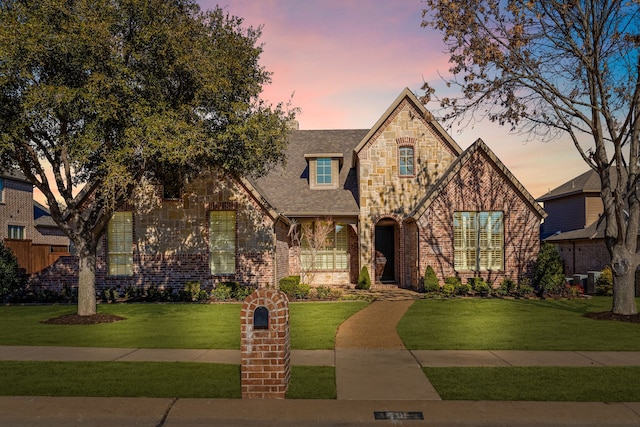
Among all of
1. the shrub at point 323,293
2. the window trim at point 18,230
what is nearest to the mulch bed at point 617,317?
the shrub at point 323,293

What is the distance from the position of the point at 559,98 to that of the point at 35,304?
769 inches

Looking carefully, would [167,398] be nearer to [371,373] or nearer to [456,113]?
[371,373]

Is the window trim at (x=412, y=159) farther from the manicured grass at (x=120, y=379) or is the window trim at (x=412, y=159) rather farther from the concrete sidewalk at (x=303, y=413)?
the concrete sidewalk at (x=303, y=413)

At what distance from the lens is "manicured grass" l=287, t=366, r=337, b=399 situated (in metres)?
7.42

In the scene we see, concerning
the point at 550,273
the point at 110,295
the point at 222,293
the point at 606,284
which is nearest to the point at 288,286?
the point at 222,293

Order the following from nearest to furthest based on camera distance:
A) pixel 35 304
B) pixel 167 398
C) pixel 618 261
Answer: pixel 167 398 → pixel 618 261 → pixel 35 304

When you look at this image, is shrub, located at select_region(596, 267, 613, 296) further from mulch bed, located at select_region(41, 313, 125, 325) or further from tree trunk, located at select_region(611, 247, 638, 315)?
mulch bed, located at select_region(41, 313, 125, 325)

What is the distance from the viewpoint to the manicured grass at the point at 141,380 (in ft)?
24.6

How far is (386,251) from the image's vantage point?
27234 millimetres

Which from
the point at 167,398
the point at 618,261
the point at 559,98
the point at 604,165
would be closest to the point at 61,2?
the point at 167,398

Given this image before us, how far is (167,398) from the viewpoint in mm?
7211

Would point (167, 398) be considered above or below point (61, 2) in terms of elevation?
below

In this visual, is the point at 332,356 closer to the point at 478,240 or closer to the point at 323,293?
the point at 323,293

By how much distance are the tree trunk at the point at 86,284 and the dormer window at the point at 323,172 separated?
13.1 meters
